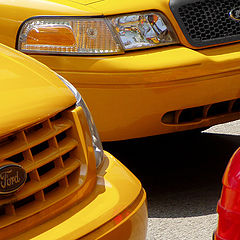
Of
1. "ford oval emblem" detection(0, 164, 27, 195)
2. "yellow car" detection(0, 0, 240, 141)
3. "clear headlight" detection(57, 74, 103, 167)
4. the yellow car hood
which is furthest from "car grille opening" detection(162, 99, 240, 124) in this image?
"ford oval emblem" detection(0, 164, 27, 195)

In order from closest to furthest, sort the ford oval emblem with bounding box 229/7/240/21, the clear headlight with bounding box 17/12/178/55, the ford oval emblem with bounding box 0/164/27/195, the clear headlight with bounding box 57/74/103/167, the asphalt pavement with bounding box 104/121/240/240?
the ford oval emblem with bounding box 0/164/27/195, the clear headlight with bounding box 57/74/103/167, the asphalt pavement with bounding box 104/121/240/240, the clear headlight with bounding box 17/12/178/55, the ford oval emblem with bounding box 229/7/240/21

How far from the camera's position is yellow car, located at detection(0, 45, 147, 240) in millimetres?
2326

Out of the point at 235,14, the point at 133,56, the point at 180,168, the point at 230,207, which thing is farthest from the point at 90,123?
the point at 180,168

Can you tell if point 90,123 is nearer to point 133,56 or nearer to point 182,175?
point 133,56

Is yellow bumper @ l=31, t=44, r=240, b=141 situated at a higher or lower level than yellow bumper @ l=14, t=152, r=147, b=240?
lower

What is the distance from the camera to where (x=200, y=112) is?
4316 millimetres

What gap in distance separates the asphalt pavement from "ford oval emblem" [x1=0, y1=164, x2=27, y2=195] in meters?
1.66

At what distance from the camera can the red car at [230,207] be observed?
1.93m

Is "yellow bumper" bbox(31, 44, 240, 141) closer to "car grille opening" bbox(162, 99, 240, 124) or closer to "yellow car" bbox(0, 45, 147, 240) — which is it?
"car grille opening" bbox(162, 99, 240, 124)

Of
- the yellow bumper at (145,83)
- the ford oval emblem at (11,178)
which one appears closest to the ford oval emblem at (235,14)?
the yellow bumper at (145,83)

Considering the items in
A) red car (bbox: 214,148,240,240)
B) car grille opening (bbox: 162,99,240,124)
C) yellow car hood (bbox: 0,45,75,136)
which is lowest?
car grille opening (bbox: 162,99,240,124)

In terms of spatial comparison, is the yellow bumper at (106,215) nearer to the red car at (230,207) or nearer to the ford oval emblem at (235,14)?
the red car at (230,207)

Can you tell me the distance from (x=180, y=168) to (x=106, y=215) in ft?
8.34

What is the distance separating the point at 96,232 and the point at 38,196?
0.22m
